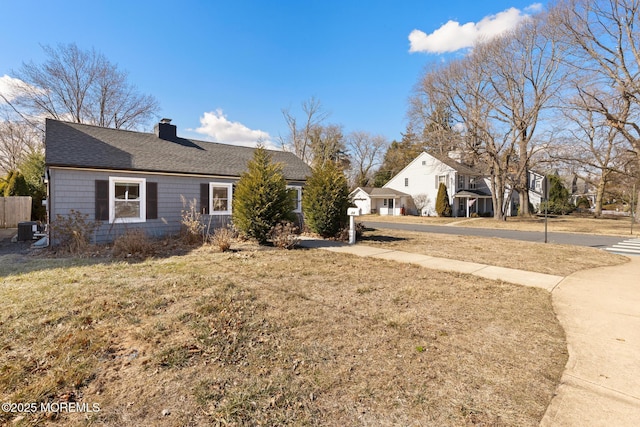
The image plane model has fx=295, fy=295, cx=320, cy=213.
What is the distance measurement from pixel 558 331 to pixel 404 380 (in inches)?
97.5

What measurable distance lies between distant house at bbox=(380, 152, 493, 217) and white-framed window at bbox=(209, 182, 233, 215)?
24.5 m

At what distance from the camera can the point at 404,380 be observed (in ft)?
8.36

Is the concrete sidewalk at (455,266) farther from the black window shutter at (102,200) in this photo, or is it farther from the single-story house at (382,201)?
the single-story house at (382,201)

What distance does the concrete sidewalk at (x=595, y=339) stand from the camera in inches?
87.4

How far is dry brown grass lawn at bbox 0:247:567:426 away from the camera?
2.20m

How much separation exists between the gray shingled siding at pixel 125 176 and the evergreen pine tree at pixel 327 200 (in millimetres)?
3750

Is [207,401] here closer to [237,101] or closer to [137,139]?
[137,139]

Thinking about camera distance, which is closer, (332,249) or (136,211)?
(332,249)

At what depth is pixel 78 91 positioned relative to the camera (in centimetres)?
2427

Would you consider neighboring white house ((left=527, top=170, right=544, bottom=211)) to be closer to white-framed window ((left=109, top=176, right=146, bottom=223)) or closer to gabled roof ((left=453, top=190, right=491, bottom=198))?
gabled roof ((left=453, top=190, right=491, bottom=198))

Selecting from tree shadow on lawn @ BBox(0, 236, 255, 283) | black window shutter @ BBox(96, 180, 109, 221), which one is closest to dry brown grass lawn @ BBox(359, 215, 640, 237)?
tree shadow on lawn @ BBox(0, 236, 255, 283)

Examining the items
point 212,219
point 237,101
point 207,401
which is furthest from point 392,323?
point 237,101

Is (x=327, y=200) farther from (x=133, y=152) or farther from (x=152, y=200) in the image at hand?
(x=133, y=152)

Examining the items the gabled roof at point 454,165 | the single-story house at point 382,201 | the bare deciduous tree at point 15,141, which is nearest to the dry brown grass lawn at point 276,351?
the bare deciduous tree at point 15,141
